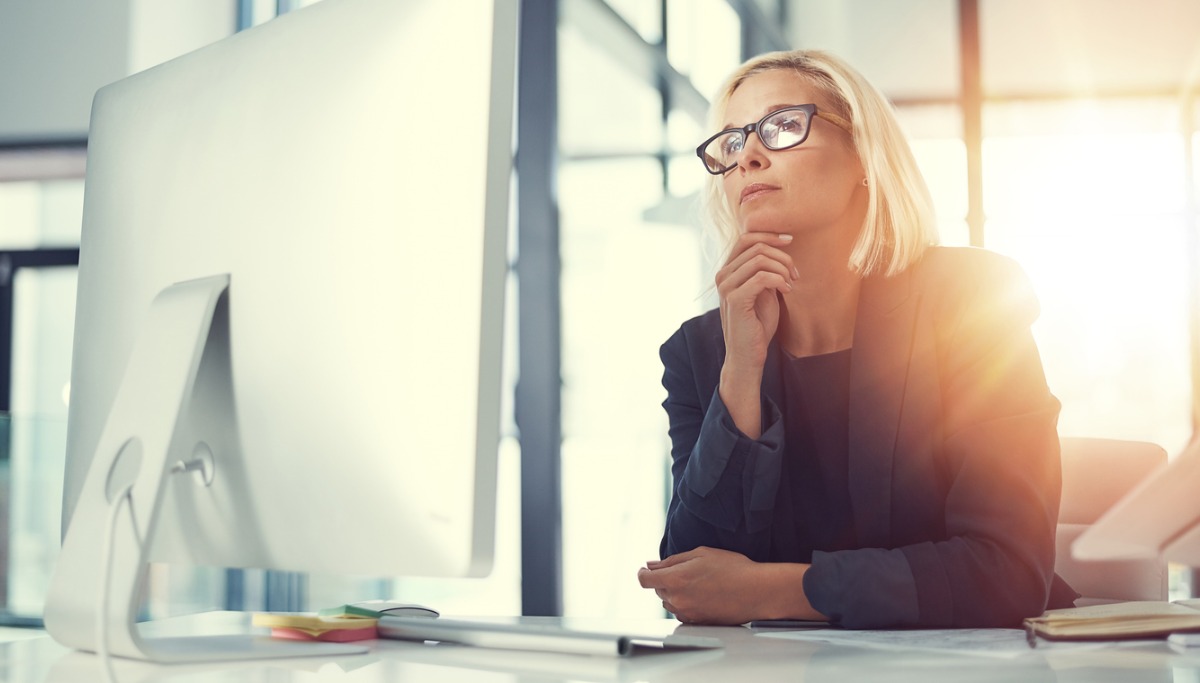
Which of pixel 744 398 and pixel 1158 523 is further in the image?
pixel 744 398

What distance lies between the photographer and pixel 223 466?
75 cm

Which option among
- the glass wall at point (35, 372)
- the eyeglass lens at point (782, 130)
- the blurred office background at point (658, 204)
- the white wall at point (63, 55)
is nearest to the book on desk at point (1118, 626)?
the eyeglass lens at point (782, 130)

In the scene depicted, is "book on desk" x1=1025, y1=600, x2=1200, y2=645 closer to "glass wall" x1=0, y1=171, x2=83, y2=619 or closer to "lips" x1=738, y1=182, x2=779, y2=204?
"lips" x1=738, y1=182, x2=779, y2=204

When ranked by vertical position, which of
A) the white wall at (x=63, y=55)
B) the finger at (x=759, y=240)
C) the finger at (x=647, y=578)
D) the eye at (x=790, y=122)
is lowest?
the finger at (x=647, y=578)

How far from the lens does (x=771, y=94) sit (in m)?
1.51

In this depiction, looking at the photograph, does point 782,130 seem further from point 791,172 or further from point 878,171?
point 878,171

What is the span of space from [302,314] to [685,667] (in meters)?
0.37

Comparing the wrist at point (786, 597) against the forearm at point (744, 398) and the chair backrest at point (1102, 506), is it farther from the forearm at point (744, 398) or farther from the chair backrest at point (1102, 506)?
the chair backrest at point (1102, 506)

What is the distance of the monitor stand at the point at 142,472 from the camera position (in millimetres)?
723

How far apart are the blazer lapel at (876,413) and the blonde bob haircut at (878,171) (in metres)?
0.13

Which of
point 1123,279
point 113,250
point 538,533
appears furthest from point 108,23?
point 1123,279

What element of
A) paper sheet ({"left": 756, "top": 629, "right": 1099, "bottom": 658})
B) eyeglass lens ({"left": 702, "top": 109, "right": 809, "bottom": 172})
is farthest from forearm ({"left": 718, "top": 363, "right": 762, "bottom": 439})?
paper sheet ({"left": 756, "top": 629, "right": 1099, "bottom": 658})

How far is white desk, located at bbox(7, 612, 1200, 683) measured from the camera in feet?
2.23

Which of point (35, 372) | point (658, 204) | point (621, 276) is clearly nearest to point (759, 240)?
point (621, 276)
